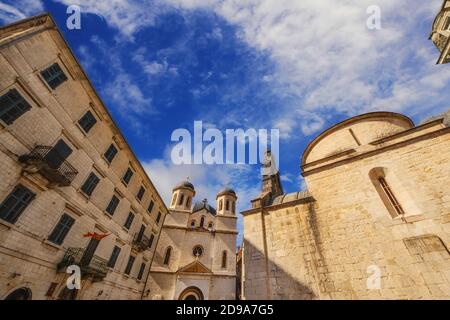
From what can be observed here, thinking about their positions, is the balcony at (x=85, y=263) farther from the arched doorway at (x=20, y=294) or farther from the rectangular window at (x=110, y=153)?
the rectangular window at (x=110, y=153)

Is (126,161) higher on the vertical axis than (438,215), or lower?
higher

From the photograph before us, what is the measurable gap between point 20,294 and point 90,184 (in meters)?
5.98

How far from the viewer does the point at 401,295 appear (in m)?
5.72

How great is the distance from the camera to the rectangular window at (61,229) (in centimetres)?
1066

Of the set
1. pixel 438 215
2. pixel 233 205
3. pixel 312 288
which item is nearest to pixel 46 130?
pixel 312 288

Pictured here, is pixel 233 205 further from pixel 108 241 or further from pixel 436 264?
pixel 436 264

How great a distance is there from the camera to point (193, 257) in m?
22.9

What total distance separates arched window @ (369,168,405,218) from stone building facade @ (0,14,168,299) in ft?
44.5

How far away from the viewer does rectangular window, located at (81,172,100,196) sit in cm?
1270

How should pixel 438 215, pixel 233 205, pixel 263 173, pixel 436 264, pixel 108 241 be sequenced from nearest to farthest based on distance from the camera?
pixel 436 264
pixel 438 215
pixel 263 173
pixel 108 241
pixel 233 205

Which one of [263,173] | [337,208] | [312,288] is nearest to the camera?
[312,288]

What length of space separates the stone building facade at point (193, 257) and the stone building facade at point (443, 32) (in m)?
28.7

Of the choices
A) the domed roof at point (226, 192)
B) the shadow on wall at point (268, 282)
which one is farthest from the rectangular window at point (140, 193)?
the shadow on wall at point (268, 282)
